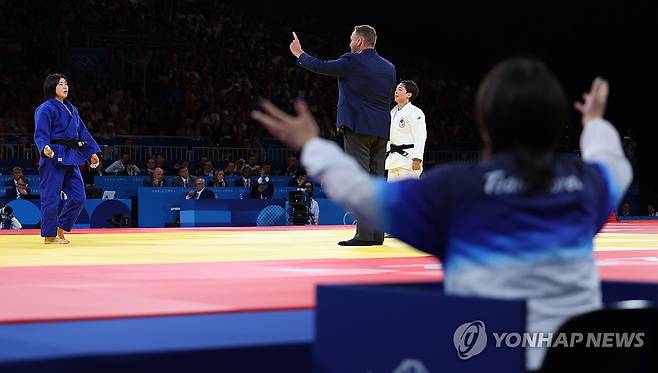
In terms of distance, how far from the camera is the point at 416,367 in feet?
6.07

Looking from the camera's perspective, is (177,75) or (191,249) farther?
(177,75)

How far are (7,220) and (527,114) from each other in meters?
10.6

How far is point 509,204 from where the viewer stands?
1789 mm

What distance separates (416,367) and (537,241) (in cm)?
35

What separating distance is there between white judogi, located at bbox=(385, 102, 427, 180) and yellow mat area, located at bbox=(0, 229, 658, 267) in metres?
0.77

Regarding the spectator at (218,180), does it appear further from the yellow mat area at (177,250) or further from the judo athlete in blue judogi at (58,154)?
the judo athlete in blue judogi at (58,154)

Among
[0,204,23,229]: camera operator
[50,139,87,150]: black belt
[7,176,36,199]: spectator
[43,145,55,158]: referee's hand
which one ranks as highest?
[50,139,87,150]: black belt

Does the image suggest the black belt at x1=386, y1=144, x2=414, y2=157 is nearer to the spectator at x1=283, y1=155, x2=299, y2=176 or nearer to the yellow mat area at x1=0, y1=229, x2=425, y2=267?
the yellow mat area at x1=0, y1=229, x2=425, y2=267

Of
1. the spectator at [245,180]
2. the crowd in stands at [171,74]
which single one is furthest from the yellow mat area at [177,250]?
the crowd in stands at [171,74]

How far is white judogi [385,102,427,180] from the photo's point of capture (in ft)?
24.6

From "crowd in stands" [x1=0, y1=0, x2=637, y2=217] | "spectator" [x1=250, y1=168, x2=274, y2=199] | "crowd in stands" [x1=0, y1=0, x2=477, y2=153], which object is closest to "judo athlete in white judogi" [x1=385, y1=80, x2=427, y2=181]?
"spectator" [x1=250, y1=168, x2=274, y2=199]

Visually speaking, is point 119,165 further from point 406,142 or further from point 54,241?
point 406,142

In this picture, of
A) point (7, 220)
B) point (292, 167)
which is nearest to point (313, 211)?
point (292, 167)

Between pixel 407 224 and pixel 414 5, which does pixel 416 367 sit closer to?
pixel 407 224
